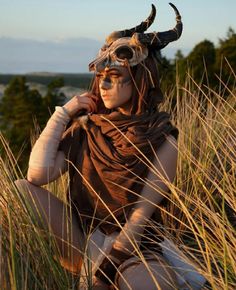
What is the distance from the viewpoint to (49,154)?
2363mm

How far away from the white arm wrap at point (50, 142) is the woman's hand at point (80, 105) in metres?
0.02

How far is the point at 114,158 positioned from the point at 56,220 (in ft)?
1.06

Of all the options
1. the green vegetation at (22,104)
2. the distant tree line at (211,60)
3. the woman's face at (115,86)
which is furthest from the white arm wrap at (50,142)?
the green vegetation at (22,104)

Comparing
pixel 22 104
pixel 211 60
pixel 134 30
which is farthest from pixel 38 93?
pixel 134 30

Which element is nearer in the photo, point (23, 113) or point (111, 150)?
point (111, 150)

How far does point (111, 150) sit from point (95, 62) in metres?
0.34

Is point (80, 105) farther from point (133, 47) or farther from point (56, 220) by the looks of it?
point (56, 220)

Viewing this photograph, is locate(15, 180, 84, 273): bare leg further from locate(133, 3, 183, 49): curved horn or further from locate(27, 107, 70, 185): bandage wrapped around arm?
locate(133, 3, 183, 49): curved horn

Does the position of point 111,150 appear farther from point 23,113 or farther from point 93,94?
point 23,113

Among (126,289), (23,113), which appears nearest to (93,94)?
(126,289)

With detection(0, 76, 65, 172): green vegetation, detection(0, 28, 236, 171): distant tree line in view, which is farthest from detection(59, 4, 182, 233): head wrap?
detection(0, 76, 65, 172): green vegetation

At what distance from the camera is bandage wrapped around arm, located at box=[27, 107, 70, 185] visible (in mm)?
2355

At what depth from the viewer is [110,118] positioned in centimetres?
235

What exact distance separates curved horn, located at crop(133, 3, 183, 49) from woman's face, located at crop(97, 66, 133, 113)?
0.43 feet
